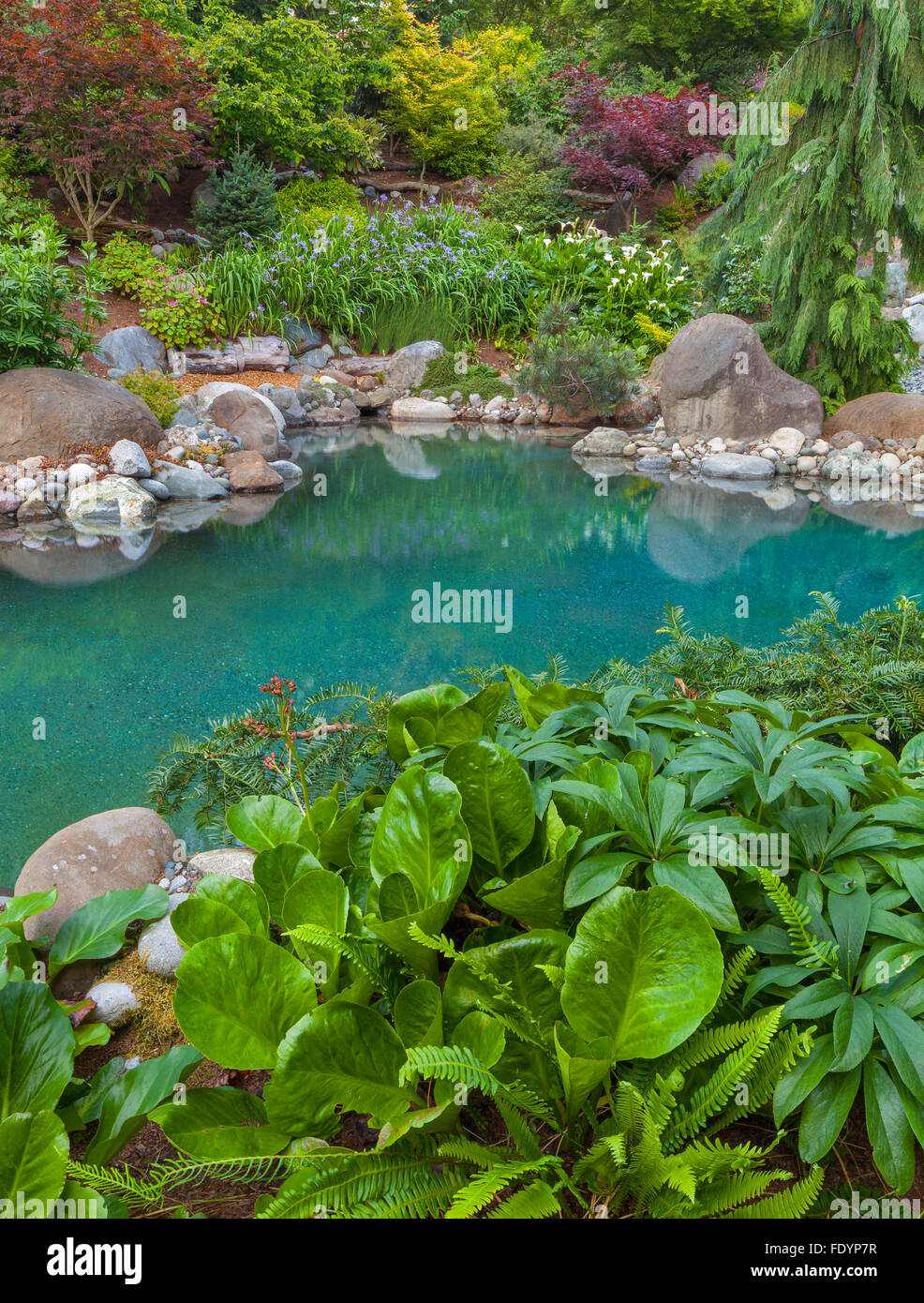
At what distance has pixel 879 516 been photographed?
24.5 ft

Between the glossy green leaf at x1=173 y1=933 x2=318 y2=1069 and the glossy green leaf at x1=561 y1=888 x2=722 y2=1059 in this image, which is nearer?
the glossy green leaf at x1=561 y1=888 x2=722 y2=1059

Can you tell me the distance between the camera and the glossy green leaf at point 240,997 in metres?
1.10

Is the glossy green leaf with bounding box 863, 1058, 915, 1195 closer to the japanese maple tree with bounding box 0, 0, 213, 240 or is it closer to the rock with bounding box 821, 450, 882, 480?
the rock with bounding box 821, 450, 882, 480

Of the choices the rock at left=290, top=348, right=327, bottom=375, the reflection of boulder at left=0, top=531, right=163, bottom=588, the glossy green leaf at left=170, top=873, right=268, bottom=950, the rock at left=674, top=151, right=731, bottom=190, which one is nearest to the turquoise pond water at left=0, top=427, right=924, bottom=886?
the reflection of boulder at left=0, top=531, right=163, bottom=588

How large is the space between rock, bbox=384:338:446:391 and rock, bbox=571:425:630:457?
3345mm

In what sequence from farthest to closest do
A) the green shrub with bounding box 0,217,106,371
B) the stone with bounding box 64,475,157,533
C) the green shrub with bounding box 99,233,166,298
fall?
the green shrub with bounding box 99,233,166,298 → the green shrub with bounding box 0,217,106,371 → the stone with bounding box 64,475,157,533

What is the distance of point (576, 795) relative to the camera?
4.27 ft

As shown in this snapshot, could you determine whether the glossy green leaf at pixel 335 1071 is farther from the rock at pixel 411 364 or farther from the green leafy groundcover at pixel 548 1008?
the rock at pixel 411 364

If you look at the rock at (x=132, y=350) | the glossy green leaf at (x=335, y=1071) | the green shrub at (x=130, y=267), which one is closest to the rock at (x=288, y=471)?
the rock at (x=132, y=350)

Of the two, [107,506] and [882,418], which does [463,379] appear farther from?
[107,506]

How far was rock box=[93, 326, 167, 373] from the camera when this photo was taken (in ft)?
34.6

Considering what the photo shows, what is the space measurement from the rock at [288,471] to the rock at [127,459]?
1.37 m

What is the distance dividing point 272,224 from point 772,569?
10.6 metres

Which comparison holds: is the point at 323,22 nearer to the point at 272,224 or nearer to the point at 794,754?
the point at 272,224
